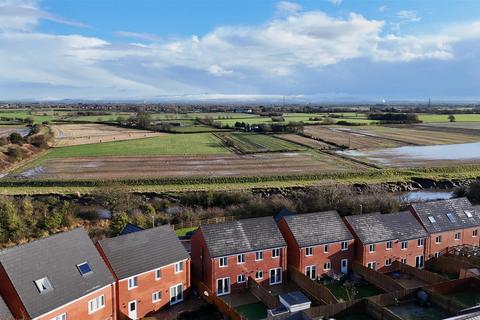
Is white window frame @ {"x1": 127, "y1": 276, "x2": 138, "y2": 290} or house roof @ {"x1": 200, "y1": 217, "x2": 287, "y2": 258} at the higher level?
house roof @ {"x1": 200, "y1": 217, "x2": 287, "y2": 258}

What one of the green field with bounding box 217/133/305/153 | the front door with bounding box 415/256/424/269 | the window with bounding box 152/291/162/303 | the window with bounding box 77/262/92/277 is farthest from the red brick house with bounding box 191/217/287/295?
the green field with bounding box 217/133/305/153

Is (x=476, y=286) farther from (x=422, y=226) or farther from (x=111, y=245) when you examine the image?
(x=111, y=245)

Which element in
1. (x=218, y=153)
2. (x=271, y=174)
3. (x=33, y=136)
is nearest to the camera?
(x=271, y=174)

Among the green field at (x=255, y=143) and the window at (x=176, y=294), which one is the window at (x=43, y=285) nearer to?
the window at (x=176, y=294)

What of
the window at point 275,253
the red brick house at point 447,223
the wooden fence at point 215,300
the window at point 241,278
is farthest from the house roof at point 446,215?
the wooden fence at point 215,300

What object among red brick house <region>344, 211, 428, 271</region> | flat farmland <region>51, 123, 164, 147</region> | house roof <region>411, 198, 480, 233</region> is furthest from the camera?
flat farmland <region>51, 123, 164, 147</region>

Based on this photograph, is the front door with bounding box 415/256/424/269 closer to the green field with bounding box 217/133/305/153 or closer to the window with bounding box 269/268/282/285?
the window with bounding box 269/268/282/285

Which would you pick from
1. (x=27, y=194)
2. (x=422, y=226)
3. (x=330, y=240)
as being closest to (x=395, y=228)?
(x=422, y=226)
